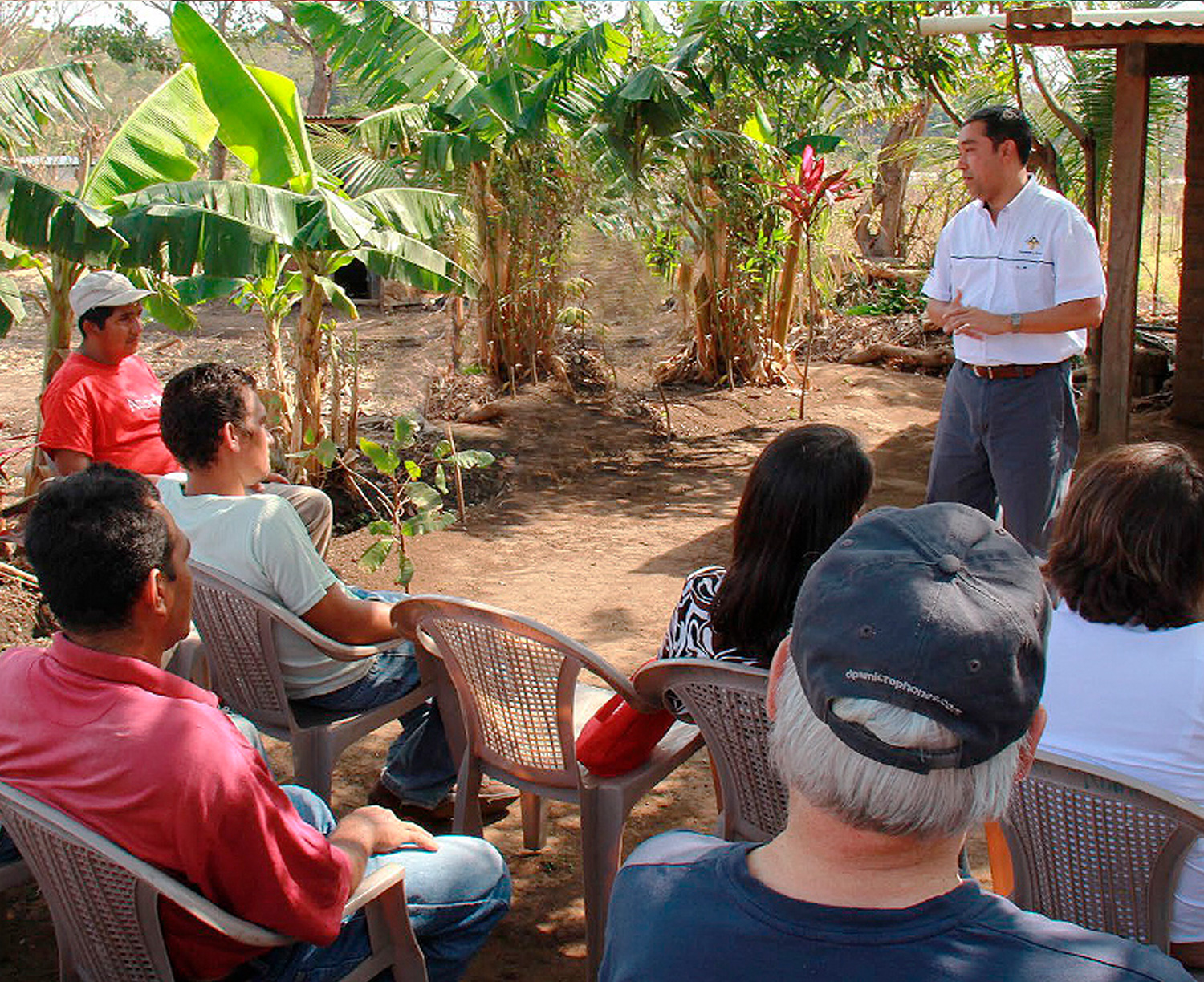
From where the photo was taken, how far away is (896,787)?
48.8 inches

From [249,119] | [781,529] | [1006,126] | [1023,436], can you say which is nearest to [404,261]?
[249,119]

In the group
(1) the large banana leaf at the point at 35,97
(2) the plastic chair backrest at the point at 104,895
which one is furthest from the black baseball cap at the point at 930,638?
(1) the large banana leaf at the point at 35,97

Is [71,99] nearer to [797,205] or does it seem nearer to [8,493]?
[8,493]

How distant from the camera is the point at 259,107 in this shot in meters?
6.69

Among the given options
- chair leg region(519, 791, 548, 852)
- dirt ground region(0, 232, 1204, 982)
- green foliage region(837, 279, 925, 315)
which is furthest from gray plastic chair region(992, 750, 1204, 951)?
green foliage region(837, 279, 925, 315)

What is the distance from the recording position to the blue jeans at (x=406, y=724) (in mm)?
3424

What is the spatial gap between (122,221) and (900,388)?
7.00 m

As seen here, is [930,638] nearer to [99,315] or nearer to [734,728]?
[734,728]

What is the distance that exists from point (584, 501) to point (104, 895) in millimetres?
5896

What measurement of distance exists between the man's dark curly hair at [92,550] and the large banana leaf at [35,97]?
14.3ft

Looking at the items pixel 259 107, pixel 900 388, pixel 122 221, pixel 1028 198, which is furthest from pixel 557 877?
pixel 900 388

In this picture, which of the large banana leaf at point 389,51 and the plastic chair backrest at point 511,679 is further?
the large banana leaf at point 389,51

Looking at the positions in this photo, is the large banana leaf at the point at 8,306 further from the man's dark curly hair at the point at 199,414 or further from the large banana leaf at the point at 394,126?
the large banana leaf at the point at 394,126

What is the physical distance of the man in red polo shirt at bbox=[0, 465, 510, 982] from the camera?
2.03 m
